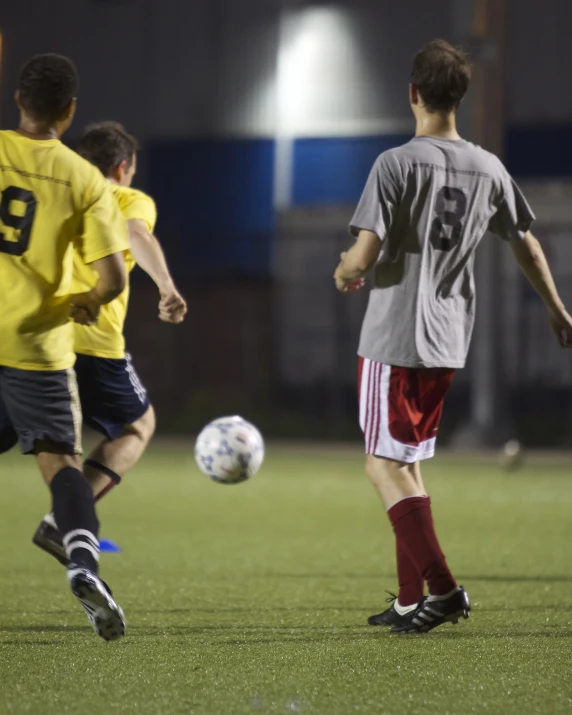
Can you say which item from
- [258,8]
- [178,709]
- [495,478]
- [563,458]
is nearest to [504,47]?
[563,458]

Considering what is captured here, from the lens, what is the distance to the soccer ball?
656 cm

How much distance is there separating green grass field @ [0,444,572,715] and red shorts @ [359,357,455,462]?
0.69 m

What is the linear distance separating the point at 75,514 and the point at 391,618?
1.31m

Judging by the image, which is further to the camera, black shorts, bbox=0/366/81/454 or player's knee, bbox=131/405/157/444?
player's knee, bbox=131/405/157/444

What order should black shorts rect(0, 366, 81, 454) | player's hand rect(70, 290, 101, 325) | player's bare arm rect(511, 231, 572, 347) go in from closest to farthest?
1. black shorts rect(0, 366, 81, 454)
2. player's hand rect(70, 290, 101, 325)
3. player's bare arm rect(511, 231, 572, 347)

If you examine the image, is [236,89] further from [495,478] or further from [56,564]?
[56,564]

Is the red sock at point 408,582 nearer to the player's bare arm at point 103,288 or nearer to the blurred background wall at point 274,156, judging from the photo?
the player's bare arm at point 103,288

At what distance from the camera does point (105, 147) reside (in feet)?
20.1

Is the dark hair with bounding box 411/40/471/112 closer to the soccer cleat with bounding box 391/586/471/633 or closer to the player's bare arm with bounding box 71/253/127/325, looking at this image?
the player's bare arm with bounding box 71/253/127/325

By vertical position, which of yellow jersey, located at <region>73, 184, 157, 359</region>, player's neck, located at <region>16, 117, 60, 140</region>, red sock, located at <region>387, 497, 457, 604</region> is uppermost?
player's neck, located at <region>16, 117, 60, 140</region>

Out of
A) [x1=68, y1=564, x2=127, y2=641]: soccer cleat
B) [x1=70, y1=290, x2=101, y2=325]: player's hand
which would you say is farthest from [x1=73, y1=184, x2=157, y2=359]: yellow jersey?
[x1=68, y1=564, x2=127, y2=641]: soccer cleat

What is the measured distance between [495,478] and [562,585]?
7575 mm

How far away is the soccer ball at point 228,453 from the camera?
21.5 feet

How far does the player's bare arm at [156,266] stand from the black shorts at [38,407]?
974 millimetres
